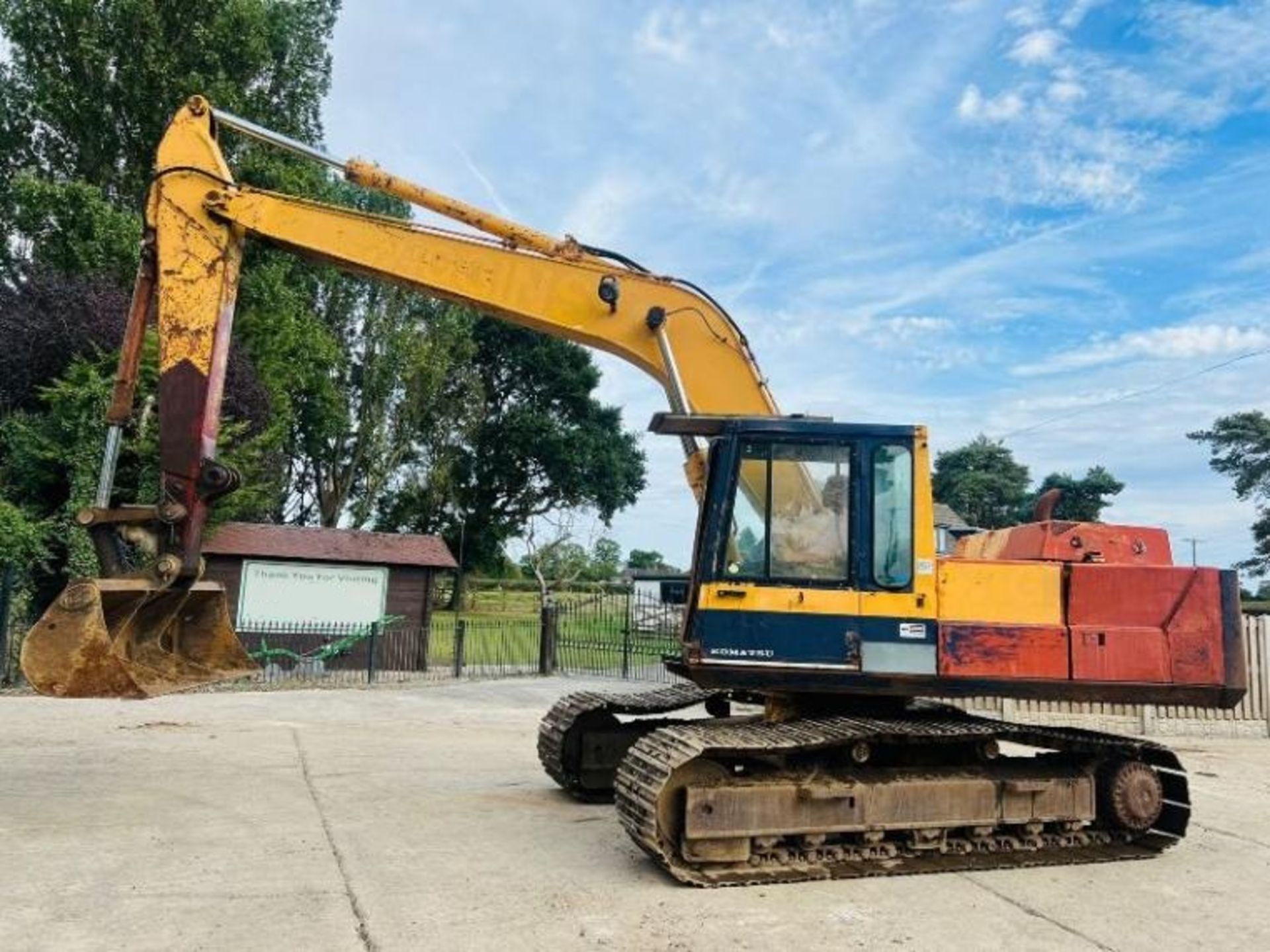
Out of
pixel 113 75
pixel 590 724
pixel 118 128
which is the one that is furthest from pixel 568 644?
pixel 113 75

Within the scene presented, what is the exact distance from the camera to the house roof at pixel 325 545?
62.3ft

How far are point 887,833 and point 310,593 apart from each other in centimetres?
1531

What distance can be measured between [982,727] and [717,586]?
6.71 ft

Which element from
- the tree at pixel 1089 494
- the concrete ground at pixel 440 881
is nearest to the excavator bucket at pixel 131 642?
the concrete ground at pixel 440 881

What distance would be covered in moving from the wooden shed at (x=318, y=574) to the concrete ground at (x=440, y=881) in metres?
9.61

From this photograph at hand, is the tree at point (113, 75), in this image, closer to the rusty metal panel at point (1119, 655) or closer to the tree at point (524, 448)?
the tree at point (524, 448)

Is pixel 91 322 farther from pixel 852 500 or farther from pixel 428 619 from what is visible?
pixel 852 500

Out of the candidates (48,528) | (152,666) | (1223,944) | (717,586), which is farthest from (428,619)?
(1223,944)

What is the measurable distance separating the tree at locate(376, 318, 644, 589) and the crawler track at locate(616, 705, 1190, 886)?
1397 inches

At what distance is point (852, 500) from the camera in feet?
20.7

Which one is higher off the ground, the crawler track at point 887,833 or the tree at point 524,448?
the tree at point 524,448

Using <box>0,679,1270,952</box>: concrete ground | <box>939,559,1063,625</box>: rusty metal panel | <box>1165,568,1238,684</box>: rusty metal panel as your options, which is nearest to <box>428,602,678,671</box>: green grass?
<box>0,679,1270,952</box>: concrete ground

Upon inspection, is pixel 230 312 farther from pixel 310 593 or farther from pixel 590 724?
pixel 310 593

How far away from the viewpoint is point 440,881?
5.52 meters
